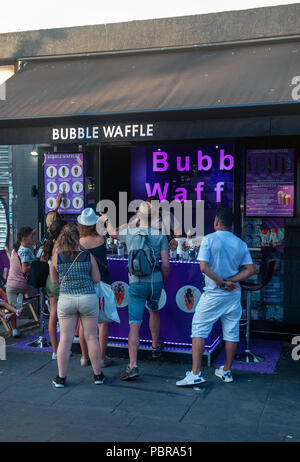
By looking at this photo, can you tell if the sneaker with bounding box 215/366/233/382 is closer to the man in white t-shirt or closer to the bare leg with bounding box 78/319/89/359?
the man in white t-shirt

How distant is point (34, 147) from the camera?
29.4 feet

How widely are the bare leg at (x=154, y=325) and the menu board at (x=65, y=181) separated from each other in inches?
112

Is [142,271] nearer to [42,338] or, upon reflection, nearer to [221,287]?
[221,287]

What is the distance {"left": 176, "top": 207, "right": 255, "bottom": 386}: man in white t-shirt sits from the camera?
18.3 feet

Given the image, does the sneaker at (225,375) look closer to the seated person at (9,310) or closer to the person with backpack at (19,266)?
the seated person at (9,310)

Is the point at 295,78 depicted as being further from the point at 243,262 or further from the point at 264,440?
the point at 264,440

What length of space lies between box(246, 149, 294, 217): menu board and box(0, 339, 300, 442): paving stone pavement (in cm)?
225

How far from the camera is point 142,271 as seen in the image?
5.93m

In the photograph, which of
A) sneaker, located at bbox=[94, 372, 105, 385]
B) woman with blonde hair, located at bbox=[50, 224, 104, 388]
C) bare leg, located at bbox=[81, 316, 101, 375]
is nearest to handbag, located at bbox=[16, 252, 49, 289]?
woman with blonde hair, located at bbox=[50, 224, 104, 388]

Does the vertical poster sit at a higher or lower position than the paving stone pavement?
higher

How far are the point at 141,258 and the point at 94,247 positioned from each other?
0.57 meters

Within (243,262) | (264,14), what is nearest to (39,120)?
(243,262)

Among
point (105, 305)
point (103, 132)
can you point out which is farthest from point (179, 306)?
point (103, 132)

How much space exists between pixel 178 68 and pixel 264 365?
13.9 ft
